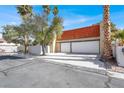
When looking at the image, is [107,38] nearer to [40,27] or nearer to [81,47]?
[40,27]

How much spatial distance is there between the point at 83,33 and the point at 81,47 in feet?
8.36

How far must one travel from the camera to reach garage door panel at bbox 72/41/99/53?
64.4 ft

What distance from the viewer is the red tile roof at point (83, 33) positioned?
2003 centimetres

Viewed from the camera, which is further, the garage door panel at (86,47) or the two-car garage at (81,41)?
the two-car garage at (81,41)

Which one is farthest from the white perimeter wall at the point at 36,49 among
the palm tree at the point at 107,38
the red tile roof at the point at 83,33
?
the palm tree at the point at 107,38

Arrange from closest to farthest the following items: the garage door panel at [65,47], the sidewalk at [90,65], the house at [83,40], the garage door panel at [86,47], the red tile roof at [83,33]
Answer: the sidewalk at [90,65] < the house at [83,40] < the garage door panel at [86,47] < the red tile roof at [83,33] < the garage door panel at [65,47]

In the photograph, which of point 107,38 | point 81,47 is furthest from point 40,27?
point 107,38

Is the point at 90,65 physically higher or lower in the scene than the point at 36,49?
lower

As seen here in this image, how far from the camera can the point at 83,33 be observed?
867 inches

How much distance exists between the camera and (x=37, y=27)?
1686cm

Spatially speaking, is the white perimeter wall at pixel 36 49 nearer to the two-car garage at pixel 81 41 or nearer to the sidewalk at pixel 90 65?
the two-car garage at pixel 81 41

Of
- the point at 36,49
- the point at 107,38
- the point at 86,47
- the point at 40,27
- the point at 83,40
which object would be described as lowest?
the point at 36,49
